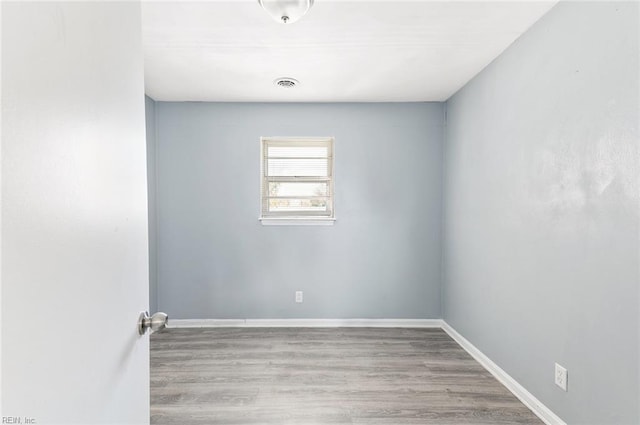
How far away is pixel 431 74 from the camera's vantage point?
2676 mm

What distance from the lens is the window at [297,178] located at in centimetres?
345

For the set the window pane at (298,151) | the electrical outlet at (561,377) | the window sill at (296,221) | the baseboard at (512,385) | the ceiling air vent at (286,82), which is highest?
the ceiling air vent at (286,82)

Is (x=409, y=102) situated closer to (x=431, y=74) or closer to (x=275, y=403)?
(x=431, y=74)

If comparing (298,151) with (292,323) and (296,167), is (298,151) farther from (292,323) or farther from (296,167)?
(292,323)

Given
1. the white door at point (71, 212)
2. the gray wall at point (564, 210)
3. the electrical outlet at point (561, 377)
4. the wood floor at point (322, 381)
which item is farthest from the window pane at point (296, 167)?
the white door at point (71, 212)

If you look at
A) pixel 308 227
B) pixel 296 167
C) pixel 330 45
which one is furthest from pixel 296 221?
pixel 330 45

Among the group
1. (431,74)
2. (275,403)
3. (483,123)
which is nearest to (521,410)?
(275,403)

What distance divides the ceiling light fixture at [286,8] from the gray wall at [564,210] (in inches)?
54.8

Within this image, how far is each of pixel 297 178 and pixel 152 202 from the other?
4.96 feet

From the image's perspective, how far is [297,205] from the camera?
348cm

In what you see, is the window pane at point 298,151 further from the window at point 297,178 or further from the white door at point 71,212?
the white door at point 71,212

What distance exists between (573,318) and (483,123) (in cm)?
156

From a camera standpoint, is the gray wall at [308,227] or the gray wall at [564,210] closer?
the gray wall at [564,210]

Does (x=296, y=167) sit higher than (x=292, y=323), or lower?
higher
